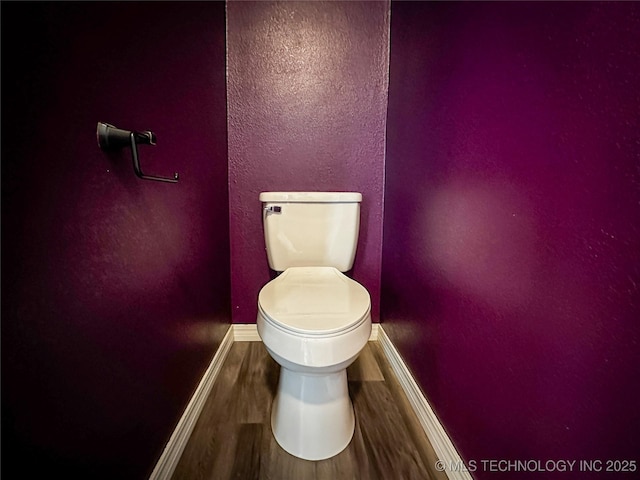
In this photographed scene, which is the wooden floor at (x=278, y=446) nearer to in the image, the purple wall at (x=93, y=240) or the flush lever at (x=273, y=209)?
the purple wall at (x=93, y=240)

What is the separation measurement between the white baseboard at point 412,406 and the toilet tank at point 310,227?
1.57 ft

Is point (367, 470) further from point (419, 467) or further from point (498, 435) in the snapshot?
point (498, 435)

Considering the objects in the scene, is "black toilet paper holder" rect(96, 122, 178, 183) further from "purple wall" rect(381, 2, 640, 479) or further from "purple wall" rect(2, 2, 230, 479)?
"purple wall" rect(381, 2, 640, 479)

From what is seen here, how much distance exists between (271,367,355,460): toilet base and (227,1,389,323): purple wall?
69 cm

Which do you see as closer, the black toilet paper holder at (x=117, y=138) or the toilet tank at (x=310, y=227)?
the black toilet paper holder at (x=117, y=138)

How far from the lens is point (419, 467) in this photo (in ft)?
2.83

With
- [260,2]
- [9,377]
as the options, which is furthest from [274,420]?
[260,2]

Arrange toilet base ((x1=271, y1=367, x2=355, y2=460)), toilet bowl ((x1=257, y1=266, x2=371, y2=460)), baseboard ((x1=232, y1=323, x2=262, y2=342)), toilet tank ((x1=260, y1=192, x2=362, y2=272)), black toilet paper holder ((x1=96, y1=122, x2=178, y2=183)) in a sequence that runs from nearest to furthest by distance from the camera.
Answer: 1. black toilet paper holder ((x1=96, y1=122, x2=178, y2=183))
2. toilet bowl ((x1=257, y1=266, x2=371, y2=460))
3. toilet base ((x1=271, y1=367, x2=355, y2=460))
4. toilet tank ((x1=260, y1=192, x2=362, y2=272))
5. baseboard ((x1=232, y1=323, x2=262, y2=342))

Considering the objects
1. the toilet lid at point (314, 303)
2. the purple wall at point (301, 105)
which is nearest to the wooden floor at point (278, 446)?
the toilet lid at point (314, 303)

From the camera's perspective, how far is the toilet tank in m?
1.25

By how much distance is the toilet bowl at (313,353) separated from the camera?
77cm

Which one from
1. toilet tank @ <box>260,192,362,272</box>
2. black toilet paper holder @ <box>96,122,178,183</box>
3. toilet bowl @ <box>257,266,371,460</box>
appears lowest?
toilet bowl @ <box>257,266,371,460</box>

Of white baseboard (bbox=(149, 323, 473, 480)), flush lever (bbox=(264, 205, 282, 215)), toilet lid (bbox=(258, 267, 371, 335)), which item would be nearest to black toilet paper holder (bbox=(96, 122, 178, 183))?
toilet lid (bbox=(258, 267, 371, 335))

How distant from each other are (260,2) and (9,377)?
157 centimetres
